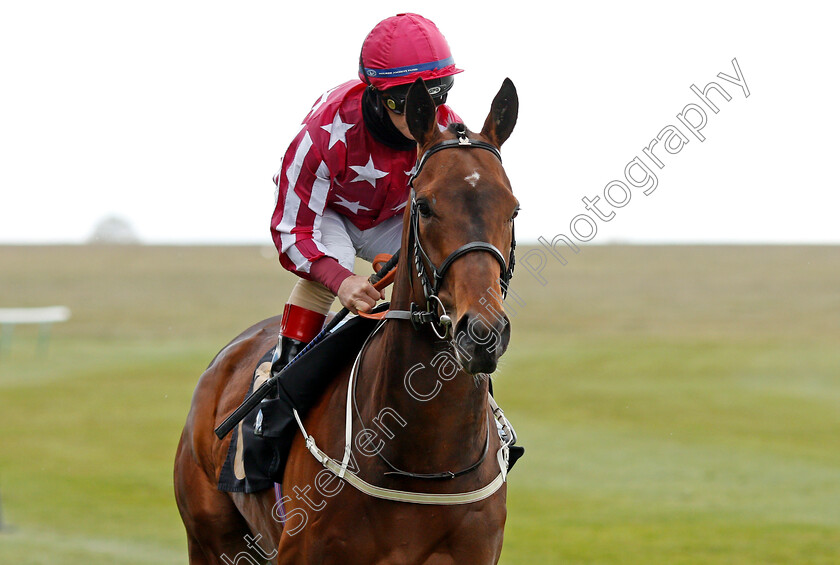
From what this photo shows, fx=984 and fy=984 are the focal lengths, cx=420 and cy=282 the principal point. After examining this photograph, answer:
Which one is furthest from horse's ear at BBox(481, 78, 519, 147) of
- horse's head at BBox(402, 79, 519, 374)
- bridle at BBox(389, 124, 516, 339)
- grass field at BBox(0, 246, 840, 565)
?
grass field at BBox(0, 246, 840, 565)

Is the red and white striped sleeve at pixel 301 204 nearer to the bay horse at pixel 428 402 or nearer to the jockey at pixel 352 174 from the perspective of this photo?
the jockey at pixel 352 174

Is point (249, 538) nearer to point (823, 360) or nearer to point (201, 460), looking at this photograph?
point (201, 460)

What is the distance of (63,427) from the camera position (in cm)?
1556

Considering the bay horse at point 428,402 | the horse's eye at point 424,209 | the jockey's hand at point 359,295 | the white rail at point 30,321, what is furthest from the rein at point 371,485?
the white rail at point 30,321

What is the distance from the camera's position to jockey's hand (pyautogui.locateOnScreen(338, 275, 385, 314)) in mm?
3752

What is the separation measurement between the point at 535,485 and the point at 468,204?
29.6ft

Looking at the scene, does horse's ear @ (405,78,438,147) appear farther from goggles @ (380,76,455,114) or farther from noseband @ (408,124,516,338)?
goggles @ (380,76,455,114)

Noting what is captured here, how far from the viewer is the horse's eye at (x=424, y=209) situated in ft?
10.6

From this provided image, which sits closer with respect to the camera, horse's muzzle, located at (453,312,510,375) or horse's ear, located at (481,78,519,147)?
horse's muzzle, located at (453,312,510,375)

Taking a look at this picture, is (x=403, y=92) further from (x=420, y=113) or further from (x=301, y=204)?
(x=301, y=204)

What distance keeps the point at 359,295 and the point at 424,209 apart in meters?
0.65

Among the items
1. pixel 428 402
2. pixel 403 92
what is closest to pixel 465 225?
pixel 428 402

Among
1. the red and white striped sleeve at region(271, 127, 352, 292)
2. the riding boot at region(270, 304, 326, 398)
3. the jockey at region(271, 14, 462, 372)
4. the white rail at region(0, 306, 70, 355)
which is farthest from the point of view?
the white rail at region(0, 306, 70, 355)

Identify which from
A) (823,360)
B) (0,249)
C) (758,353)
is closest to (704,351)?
(758,353)
